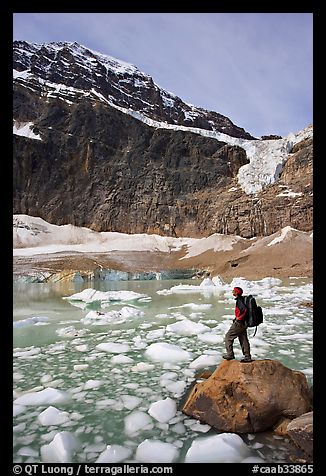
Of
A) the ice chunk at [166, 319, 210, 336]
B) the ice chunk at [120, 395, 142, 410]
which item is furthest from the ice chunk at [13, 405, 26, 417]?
the ice chunk at [166, 319, 210, 336]

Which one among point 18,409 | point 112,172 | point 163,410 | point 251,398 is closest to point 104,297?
point 18,409

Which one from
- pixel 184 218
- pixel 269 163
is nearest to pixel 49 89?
pixel 184 218

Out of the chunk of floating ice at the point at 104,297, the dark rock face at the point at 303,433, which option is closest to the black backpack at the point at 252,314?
the dark rock face at the point at 303,433

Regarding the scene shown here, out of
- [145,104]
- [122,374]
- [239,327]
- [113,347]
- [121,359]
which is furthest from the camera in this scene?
[145,104]

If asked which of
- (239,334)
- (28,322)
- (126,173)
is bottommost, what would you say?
(28,322)

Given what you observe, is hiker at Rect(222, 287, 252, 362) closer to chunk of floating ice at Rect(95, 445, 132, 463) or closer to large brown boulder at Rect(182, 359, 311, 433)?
large brown boulder at Rect(182, 359, 311, 433)

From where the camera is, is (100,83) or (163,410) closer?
(163,410)

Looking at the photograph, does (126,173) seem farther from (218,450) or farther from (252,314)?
(218,450)

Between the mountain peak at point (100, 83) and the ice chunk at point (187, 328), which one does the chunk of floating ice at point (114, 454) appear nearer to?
the ice chunk at point (187, 328)
